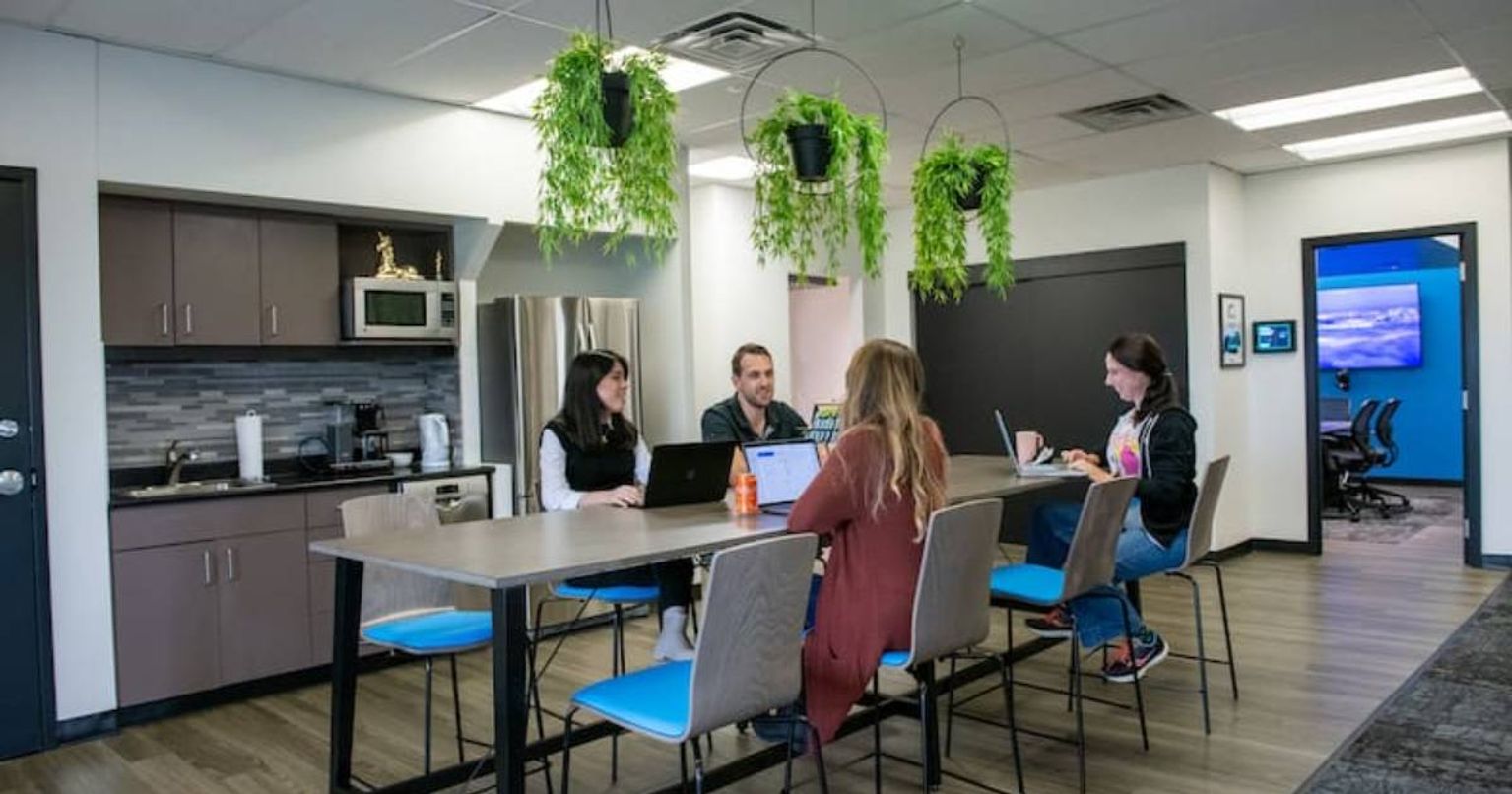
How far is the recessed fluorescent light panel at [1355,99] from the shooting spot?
518 cm

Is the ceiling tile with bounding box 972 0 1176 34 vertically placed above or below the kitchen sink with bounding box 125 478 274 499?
above

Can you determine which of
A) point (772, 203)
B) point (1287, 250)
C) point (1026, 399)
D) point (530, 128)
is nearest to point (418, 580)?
point (772, 203)

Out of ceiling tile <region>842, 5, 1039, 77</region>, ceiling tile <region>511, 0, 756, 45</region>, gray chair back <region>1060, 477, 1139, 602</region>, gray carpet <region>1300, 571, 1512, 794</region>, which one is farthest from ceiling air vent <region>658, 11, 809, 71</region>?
gray carpet <region>1300, 571, 1512, 794</region>

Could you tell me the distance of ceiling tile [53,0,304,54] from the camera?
3.62 metres

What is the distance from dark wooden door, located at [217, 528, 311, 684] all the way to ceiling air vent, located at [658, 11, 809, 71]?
2560 millimetres

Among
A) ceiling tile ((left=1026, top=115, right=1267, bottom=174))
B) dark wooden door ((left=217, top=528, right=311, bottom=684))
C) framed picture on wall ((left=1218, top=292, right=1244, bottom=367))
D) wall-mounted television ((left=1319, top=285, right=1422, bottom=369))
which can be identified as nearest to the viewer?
dark wooden door ((left=217, top=528, right=311, bottom=684))

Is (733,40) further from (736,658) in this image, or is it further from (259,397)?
(259,397)

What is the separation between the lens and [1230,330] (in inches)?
277

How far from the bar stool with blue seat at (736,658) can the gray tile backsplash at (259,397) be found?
3.17m

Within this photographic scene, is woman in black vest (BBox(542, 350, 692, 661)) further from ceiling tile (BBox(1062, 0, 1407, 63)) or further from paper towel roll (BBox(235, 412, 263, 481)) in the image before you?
ceiling tile (BBox(1062, 0, 1407, 63))

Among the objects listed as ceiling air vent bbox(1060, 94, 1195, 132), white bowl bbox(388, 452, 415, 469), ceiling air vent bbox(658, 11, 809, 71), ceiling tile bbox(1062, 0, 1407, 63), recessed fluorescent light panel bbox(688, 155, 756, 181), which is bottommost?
white bowl bbox(388, 452, 415, 469)

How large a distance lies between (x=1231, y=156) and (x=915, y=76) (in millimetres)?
3028

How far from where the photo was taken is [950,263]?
4.14 meters

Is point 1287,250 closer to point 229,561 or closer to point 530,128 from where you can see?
point 530,128
